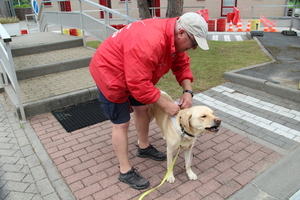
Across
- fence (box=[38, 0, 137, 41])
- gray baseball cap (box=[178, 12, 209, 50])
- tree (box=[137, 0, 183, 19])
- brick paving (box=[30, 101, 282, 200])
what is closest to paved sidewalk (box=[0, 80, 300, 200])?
brick paving (box=[30, 101, 282, 200])

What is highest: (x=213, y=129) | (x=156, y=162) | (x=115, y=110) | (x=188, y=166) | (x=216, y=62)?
(x=115, y=110)

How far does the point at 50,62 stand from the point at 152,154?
420 centimetres

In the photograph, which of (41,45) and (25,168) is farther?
(41,45)

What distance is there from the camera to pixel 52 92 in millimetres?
5156

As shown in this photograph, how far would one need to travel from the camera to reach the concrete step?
4684 millimetres

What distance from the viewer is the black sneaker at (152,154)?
340 cm

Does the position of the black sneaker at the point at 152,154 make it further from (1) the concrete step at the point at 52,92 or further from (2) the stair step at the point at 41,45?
(2) the stair step at the point at 41,45

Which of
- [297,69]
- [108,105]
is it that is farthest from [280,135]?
[297,69]

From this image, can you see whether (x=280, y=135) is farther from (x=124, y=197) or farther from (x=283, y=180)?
(x=124, y=197)

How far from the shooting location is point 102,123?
4430mm

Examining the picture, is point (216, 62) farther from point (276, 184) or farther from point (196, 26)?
point (196, 26)

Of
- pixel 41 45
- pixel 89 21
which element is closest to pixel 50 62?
pixel 41 45

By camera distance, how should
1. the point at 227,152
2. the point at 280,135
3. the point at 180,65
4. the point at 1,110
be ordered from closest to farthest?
1. the point at 180,65
2. the point at 227,152
3. the point at 280,135
4. the point at 1,110

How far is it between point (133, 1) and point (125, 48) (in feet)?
67.9
